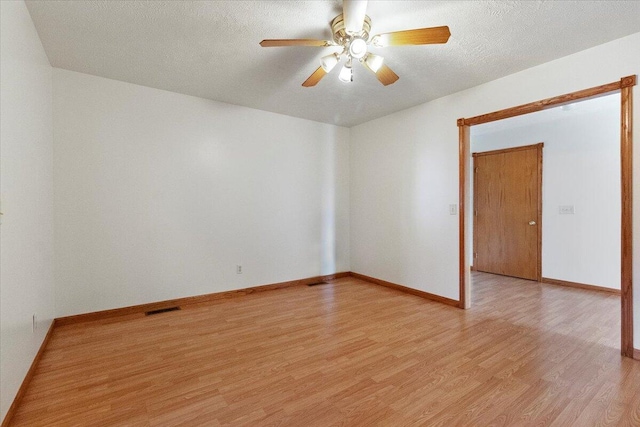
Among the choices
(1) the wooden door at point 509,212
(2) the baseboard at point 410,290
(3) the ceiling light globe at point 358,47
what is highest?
(3) the ceiling light globe at point 358,47

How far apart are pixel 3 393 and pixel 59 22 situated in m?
2.46

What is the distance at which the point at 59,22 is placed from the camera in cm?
212

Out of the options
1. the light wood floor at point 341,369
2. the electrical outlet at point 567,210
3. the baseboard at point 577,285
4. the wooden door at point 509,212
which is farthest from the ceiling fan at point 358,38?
the baseboard at point 577,285

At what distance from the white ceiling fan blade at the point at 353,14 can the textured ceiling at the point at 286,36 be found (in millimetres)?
199

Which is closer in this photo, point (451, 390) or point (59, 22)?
point (451, 390)

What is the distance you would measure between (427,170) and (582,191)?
248 cm

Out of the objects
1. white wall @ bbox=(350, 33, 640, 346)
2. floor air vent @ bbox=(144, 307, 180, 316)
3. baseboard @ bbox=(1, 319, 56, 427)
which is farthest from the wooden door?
baseboard @ bbox=(1, 319, 56, 427)

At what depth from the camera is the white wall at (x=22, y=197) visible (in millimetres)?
1584

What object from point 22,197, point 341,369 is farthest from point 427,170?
point 22,197

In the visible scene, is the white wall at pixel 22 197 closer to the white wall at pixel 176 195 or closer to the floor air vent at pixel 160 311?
the white wall at pixel 176 195

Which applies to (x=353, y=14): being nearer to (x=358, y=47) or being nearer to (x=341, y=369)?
(x=358, y=47)

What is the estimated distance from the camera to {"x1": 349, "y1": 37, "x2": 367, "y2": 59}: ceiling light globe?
1.97m

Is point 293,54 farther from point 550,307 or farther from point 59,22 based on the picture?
point 550,307

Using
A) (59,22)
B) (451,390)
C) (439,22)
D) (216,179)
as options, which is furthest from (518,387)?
(59,22)
